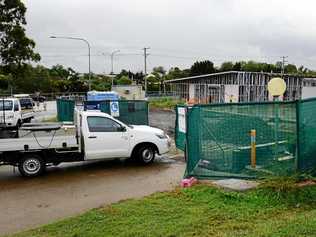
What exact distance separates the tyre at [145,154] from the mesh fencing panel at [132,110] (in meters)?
8.59

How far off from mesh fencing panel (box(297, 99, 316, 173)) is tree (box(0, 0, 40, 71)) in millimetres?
19833

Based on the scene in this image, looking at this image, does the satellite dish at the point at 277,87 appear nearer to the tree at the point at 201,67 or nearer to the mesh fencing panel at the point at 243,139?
the mesh fencing panel at the point at 243,139

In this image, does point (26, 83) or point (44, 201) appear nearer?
point (44, 201)

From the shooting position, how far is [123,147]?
13977 millimetres

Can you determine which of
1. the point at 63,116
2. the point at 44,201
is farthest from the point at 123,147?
the point at 63,116

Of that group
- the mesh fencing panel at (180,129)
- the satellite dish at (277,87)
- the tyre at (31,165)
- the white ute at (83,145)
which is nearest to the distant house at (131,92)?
the mesh fencing panel at (180,129)

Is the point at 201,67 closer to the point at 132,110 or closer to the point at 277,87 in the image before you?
the point at 132,110

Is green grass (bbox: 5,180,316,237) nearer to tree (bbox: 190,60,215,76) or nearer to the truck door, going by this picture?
the truck door

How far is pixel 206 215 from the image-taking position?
728cm

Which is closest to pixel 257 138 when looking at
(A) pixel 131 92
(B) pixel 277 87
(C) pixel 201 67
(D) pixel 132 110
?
(B) pixel 277 87

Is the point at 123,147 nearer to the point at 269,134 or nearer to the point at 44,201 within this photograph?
the point at 44,201

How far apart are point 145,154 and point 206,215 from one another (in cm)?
712

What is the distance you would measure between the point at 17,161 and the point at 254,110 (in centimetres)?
668

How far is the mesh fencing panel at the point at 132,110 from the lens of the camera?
23.0m
